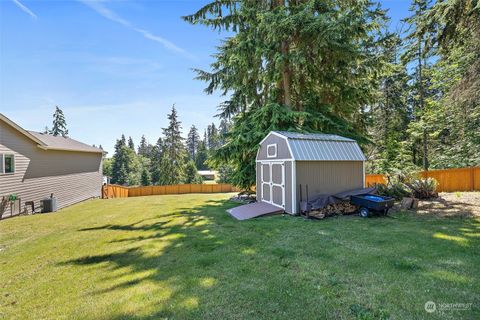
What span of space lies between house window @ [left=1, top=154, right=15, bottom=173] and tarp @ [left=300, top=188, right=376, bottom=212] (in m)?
12.2

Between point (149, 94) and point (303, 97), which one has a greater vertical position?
point (149, 94)

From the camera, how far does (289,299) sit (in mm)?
3205

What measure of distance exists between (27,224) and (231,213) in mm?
7510

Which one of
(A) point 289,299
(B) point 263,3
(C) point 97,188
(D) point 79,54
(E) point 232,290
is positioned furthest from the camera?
(C) point 97,188

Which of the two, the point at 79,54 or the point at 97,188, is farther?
the point at 97,188

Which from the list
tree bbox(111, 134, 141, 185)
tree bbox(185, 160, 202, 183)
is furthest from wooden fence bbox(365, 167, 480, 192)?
tree bbox(111, 134, 141, 185)

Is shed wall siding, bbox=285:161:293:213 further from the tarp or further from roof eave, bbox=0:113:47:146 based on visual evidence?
roof eave, bbox=0:113:47:146

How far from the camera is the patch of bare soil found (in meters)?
7.68

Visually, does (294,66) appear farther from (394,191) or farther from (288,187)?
(394,191)

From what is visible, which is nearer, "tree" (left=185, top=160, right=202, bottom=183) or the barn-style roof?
the barn-style roof

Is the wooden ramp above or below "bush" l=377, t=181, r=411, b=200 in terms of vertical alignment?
below

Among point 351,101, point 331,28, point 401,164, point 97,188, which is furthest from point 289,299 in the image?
point 97,188

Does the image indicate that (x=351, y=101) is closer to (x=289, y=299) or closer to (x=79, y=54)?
(x=289, y=299)

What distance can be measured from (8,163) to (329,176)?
13.3m
